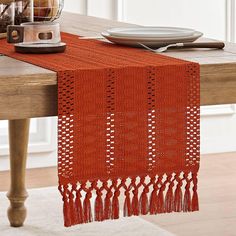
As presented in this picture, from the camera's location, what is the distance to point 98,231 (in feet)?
10.3

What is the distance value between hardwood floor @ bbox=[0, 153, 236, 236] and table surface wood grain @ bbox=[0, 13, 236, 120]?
108cm

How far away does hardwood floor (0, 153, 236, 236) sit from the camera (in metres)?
3.24

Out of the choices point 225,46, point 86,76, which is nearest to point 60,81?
point 86,76

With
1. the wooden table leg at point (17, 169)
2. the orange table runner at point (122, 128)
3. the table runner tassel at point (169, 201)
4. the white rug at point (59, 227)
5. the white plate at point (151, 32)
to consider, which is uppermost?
Result: the white plate at point (151, 32)

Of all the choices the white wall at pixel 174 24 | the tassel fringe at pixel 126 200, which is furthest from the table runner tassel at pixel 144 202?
the white wall at pixel 174 24

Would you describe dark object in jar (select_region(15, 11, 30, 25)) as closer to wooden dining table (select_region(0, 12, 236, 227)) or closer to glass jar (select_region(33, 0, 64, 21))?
glass jar (select_region(33, 0, 64, 21))

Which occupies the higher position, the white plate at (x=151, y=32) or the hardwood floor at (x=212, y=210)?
the white plate at (x=151, y=32)

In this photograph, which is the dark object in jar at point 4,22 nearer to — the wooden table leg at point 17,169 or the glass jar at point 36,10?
the glass jar at point 36,10

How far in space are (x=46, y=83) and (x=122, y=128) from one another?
0.19 m

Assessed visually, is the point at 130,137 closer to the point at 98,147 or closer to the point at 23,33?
the point at 98,147

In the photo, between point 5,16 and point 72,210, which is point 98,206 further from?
point 5,16

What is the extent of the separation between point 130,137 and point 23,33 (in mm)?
510

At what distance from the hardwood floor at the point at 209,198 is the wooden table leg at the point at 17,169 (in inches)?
20.0

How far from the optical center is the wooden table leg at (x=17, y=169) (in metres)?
3.10
